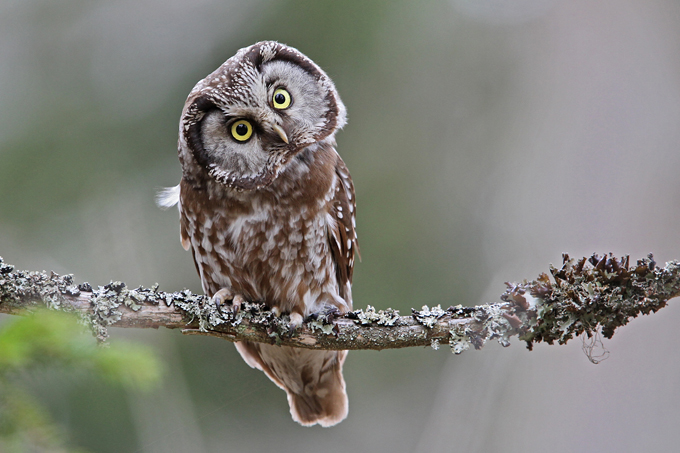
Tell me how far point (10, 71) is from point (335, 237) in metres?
4.84

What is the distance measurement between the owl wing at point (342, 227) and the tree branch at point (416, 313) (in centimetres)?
53

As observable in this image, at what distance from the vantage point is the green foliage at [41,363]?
112 centimetres

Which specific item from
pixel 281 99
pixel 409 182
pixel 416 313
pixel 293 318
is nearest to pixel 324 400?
pixel 293 318

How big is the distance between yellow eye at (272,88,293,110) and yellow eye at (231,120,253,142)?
172mm

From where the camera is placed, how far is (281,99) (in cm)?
281

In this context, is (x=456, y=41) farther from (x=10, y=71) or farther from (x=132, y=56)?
(x=10, y=71)

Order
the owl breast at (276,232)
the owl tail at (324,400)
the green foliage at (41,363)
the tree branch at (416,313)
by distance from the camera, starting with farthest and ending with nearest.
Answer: the owl tail at (324,400) → the owl breast at (276,232) → the tree branch at (416,313) → the green foliage at (41,363)

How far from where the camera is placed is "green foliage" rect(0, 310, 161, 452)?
1.12 meters

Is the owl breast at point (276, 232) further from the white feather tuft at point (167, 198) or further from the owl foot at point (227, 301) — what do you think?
the white feather tuft at point (167, 198)

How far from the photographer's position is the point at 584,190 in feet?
18.0

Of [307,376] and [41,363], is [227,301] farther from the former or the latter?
[41,363]

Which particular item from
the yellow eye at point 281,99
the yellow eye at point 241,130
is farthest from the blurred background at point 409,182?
the yellow eye at point 281,99

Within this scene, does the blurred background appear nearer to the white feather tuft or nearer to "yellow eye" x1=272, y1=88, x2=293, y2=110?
the white feather tuft

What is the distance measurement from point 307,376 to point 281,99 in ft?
6.20
